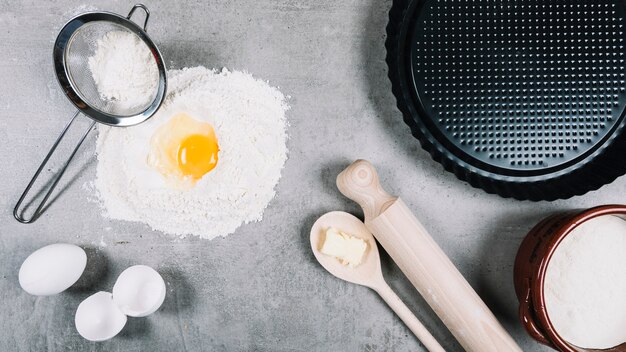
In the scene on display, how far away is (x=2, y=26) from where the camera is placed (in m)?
1.10

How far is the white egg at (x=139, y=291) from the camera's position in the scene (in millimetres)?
998

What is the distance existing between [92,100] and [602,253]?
1.09 metres

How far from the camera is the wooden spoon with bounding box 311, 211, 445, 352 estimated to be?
1.04m

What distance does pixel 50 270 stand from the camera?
976mm

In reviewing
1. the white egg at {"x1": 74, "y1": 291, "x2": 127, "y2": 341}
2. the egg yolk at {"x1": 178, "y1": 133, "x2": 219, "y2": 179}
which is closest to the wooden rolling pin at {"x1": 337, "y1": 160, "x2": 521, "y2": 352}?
the egg yolk at {"x1": 178, "y1": 133, "x2": 219, "y2": 179}

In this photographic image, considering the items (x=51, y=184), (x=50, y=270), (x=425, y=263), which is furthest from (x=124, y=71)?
(x=425, y=263)

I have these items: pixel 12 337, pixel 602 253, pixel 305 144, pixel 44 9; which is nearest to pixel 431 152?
pixel 305 144

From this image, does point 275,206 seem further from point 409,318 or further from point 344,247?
point 409,318

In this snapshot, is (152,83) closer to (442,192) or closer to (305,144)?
(305,144)

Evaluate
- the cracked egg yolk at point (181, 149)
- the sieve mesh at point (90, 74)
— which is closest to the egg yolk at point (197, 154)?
the cracked egg yolk at point (181, 149)

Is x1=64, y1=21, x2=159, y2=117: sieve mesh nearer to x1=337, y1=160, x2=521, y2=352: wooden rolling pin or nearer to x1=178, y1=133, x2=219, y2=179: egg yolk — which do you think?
x1=178, y1=133, x2=219, y2=179: egg yolk

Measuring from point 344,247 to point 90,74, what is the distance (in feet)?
2.15

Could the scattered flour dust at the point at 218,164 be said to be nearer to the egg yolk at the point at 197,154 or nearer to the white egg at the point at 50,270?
the egg yolk at the point at 197,154

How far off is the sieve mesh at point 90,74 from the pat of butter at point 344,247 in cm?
47
